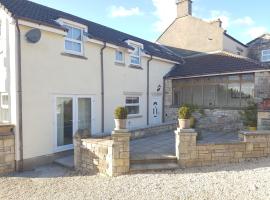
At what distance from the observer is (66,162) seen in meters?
8.85

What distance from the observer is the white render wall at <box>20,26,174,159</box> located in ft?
28.4

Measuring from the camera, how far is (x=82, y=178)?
7.30m

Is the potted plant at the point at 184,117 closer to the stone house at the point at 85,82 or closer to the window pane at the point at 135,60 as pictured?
the stone house at the point at 85,82

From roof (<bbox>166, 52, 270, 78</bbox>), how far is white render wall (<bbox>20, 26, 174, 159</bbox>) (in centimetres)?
532

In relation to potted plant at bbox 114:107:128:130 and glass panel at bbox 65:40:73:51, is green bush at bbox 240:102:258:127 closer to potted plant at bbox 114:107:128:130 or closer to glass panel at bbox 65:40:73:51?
potted plant at bbox 114:107:128:130

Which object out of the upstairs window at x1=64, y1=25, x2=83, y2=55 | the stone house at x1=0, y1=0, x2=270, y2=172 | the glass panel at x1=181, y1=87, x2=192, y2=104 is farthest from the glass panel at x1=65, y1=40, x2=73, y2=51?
the glass panel at x1=181, y1=87, x2=192, y2=104

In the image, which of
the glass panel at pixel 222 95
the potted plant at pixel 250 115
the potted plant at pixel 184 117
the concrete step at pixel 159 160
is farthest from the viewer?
the glass panel at pixel 222 95

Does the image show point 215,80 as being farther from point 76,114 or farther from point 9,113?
point 9,113

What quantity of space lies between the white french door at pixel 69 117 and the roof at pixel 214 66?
303 inches

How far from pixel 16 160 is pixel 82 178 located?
278 cm

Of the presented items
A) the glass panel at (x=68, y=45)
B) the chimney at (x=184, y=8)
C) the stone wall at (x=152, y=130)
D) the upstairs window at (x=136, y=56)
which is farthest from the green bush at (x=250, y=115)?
the chimney at (x=184, y=8)

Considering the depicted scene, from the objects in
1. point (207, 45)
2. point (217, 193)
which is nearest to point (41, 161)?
point (217, 193)

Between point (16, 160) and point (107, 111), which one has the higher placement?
point (107, 111)

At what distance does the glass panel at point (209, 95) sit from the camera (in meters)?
15.0
